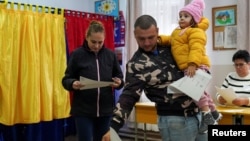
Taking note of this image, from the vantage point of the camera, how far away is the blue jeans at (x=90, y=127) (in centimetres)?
221

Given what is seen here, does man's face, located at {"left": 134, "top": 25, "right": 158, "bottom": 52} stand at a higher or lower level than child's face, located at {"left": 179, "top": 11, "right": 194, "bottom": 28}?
lower

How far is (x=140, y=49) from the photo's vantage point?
159 cm

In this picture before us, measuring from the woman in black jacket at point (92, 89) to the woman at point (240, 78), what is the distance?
4.47 feet

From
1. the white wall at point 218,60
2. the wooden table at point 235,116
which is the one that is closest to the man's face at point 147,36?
the wooden table at point 235,116

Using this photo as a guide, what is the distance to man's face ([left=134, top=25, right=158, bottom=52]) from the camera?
1.46 m

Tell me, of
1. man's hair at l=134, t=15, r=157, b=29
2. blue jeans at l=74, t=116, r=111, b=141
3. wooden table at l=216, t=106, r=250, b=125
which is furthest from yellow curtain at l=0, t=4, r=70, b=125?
man's hair at l=134, t=15, r=157, b=29

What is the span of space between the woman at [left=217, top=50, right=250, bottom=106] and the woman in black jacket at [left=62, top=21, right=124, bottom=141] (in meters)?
1.36

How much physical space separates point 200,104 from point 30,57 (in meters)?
2.56

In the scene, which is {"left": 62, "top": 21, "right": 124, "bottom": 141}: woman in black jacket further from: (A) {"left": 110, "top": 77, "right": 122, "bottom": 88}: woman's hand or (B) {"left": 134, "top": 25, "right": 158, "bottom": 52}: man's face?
(B) {"left": 134, "top": 25, "right": 158, "bottom": 52}: man's face

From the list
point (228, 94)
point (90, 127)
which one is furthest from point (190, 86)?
point (228, 94)

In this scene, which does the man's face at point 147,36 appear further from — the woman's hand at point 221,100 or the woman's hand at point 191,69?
the woman's hand at point 221,100

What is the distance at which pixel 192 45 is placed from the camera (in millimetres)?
1611


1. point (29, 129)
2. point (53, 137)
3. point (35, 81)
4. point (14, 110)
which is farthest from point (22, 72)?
point (53, 137)

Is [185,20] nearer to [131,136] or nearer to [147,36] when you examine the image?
[147,36]
